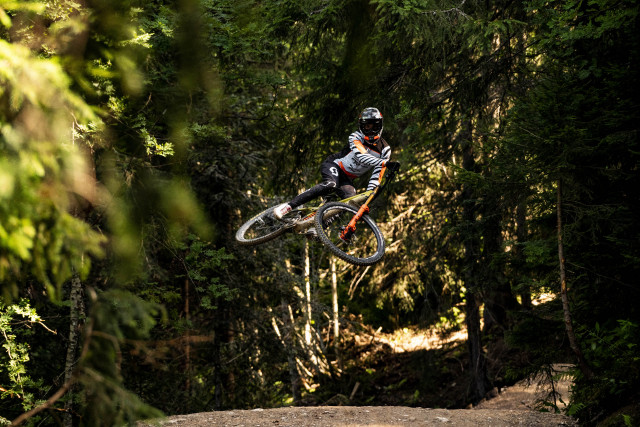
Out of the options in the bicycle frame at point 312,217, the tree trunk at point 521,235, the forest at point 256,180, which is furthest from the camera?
the tree trunk at point 521,235

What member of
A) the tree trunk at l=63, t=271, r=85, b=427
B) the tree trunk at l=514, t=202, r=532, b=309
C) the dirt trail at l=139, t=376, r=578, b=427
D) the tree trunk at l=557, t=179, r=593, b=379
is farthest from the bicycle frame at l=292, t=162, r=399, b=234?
the tree trunk at l=63, t=271, r=85, b=427

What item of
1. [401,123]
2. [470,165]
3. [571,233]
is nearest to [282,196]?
[401,123]

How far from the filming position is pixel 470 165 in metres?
12.3

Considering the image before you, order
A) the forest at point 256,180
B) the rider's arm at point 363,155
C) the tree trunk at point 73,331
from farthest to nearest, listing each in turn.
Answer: the tree trunk at point 73,331 < the rider's arm at point 363,155 < the forest at point 256,180

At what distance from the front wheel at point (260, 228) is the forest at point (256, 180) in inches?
25.8

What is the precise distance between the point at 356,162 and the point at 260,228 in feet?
6.54

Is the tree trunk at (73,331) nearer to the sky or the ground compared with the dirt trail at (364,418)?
nearer to the sky

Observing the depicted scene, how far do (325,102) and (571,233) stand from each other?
461 cm

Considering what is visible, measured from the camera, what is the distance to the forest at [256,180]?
3.44m

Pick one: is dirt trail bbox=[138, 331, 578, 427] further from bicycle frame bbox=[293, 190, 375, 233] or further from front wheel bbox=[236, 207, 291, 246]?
bicycle frame bbox=[293, 190, 375, 233]

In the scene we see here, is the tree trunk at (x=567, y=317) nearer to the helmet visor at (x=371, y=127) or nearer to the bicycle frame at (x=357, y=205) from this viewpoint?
the bicycle frame at (x=357, y=205)

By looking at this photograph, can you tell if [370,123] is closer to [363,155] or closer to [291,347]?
[363,155]

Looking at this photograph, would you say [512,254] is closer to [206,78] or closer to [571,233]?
[571,233]

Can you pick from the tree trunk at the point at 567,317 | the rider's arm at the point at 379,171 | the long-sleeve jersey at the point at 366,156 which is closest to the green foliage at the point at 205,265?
the long-sleeve jersey at the point at 366,156
